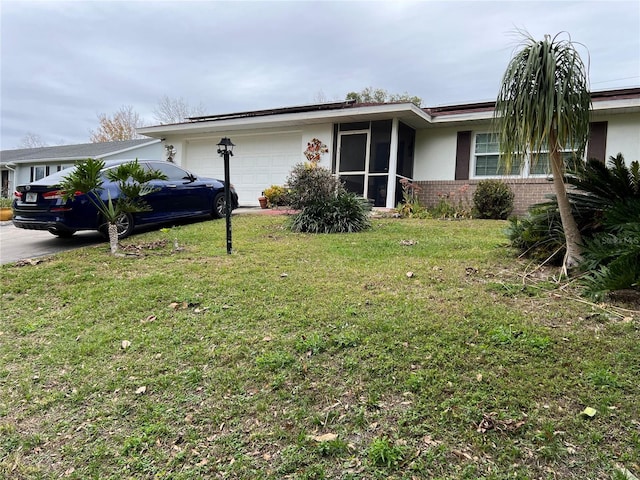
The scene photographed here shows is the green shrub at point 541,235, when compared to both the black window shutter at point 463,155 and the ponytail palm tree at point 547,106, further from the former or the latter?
the black window shutter at point 463,155

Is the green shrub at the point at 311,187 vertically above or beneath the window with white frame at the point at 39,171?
beneath

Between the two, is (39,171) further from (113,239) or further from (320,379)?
(320,379)

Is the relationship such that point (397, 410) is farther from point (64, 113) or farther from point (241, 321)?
point (64, 113)

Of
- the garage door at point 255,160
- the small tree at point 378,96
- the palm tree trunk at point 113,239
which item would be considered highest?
the small tree at point 378,96

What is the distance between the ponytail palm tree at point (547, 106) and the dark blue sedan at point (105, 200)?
5.22 meters

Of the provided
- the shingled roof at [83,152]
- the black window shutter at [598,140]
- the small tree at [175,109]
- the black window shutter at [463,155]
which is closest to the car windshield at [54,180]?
the black window shutter at [463,155]

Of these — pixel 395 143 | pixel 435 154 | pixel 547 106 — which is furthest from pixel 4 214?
pixel 547 106

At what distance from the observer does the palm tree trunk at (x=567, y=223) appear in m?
4.20

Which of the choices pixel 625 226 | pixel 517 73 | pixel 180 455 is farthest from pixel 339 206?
pixel 180 455

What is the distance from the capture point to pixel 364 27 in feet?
46.2

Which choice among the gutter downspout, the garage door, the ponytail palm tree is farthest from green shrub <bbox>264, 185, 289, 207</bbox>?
the ponytail palm tree

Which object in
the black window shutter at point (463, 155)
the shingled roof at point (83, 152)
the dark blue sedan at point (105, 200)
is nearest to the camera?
the dark blue sedan at point (105, 200)

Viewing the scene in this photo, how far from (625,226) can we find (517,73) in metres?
1.76

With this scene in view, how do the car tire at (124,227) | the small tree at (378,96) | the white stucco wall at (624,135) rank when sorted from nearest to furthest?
the car tire at (124,227) → the white stucco wall at (624,135) → the small tree at (378,96)
